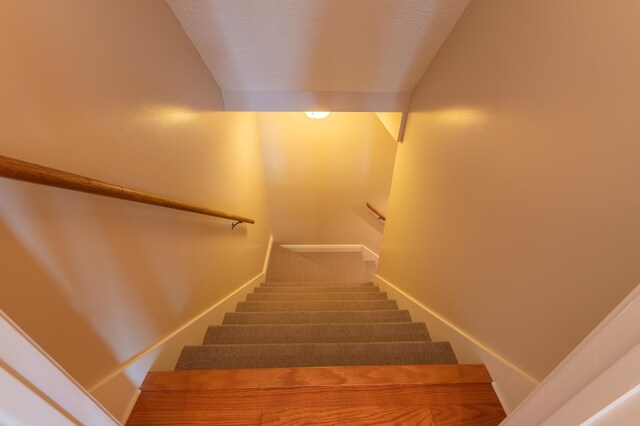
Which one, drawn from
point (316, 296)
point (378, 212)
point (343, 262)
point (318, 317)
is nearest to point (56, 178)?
point (318, 317)

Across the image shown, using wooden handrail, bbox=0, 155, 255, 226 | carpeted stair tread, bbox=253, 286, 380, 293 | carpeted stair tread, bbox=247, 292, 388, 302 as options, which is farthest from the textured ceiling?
carpeted stair tread, bbox=253, 286, 380, 293

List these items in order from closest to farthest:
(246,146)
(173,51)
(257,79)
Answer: (173,51) → (257,79) → (246,146)

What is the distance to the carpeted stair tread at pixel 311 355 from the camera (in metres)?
1.13

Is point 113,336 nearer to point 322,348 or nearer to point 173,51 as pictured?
point 322,348

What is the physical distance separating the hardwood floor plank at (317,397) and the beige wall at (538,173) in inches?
8.9

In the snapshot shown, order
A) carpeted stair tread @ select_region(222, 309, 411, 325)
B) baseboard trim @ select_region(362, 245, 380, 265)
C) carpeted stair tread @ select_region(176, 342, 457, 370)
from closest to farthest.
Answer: carpeted stair tread @ select_region(176, 342, 457, 370) → carpeted stair tread @ select_region(222, 309, 411, 325) → baseboard trim @ select_region(362, 245, 380, 265)

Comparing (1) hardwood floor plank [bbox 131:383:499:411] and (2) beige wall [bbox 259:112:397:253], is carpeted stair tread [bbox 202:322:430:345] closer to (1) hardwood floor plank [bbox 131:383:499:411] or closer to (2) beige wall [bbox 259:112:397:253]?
(1) hardwood floor plank [bbox 131:383:499:411]

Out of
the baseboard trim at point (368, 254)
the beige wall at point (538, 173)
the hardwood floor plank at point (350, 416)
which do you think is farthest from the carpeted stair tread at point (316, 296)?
the baseboard trim at point (368, 254)

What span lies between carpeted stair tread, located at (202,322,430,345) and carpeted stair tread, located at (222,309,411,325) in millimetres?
212

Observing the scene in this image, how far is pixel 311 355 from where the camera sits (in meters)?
1.16

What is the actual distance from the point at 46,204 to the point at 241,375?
833mm

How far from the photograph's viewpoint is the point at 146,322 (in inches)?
36.8

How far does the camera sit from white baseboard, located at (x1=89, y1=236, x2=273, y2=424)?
0.76 meters

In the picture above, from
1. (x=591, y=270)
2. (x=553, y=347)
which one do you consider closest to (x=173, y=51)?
(x=591, y=270)
